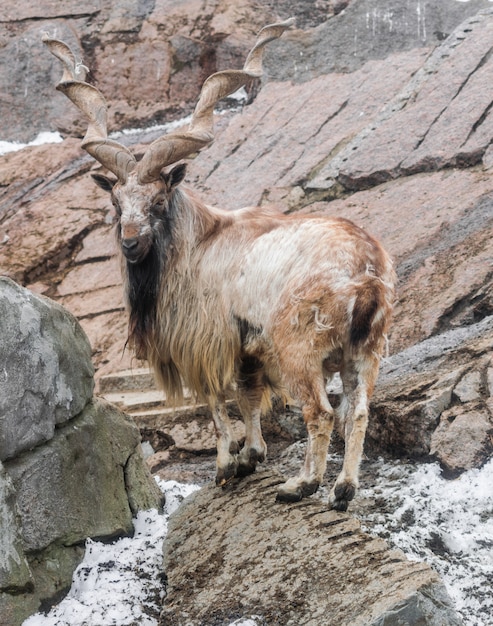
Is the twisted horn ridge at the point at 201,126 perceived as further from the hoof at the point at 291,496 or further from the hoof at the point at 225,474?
the hoof at the point at 291,496

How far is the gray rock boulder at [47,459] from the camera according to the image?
13.9 ft

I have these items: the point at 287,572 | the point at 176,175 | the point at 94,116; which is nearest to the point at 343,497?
the point at 287,572

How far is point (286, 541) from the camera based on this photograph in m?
4.59

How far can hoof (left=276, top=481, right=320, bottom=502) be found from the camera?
16.5ft

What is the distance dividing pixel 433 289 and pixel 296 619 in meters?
4.34

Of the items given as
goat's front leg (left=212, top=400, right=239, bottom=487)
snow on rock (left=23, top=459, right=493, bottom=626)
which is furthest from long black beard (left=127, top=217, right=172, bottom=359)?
snow on rock (left=23, top=459, right=493, bottom=626)

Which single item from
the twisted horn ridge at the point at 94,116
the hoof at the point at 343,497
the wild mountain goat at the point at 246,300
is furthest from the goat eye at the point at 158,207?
the hoof at the point at 343,497

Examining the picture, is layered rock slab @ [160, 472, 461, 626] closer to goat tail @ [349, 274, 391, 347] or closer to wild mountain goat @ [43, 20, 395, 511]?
wild mountain goat @ [43, 20, 395, 511]

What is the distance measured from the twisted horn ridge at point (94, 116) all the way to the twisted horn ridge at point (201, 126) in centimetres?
15

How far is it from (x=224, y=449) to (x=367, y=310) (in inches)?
56.0

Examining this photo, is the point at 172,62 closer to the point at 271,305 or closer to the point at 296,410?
the point at 296,410

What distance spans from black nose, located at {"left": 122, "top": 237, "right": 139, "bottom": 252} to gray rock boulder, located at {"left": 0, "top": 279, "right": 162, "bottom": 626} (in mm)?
741

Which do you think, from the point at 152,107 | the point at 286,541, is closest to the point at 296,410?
the point at 286,541

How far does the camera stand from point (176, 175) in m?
6.19
